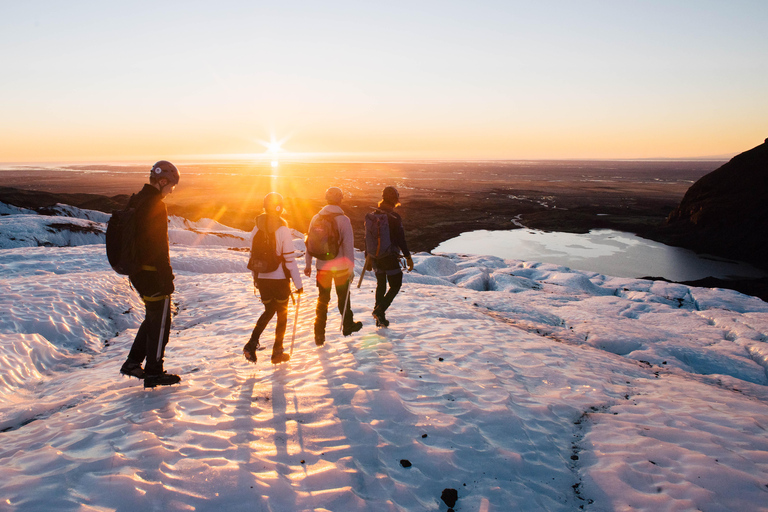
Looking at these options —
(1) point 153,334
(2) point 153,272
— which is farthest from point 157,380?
(2) point 153,272

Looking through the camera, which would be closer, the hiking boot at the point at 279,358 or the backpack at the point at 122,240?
the backpack at the point at 122,240

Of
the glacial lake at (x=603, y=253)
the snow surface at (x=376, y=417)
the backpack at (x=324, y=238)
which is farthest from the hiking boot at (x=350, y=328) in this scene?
the glacial lake at (x=603, y=253)

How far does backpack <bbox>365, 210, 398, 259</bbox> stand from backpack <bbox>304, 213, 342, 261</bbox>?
94 cm

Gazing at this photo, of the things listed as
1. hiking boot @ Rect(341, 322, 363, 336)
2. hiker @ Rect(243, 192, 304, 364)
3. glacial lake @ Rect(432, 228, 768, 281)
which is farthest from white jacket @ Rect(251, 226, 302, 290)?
glacial lake @ Rect(432, 228, 768, 281)

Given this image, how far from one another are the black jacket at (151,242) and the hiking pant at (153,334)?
15 cm

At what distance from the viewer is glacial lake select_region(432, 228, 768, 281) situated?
81.4 feet

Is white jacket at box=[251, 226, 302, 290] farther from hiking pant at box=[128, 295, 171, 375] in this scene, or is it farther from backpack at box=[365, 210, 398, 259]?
backpack at box=[365, 210, 398, 259]

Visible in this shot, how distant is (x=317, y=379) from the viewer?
5.18m

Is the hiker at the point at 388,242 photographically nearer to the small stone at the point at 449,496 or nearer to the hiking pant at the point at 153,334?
the hiking pant at the point at 153,334

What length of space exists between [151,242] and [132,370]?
1807 mm

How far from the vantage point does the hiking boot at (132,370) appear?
4641 millimetres

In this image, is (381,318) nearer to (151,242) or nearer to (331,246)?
(331,246)

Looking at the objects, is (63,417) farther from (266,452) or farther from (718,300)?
(718,300)

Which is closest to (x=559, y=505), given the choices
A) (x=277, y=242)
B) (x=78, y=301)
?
(x=277, y=242)
